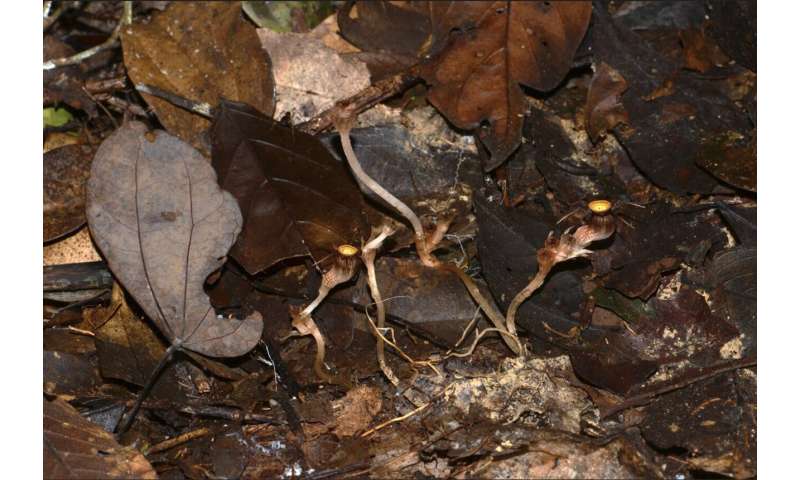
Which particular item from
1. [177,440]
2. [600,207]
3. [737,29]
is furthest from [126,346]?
[737,29]

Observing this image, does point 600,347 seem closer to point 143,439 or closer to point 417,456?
point 417,456

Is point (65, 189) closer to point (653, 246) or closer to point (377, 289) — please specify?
point (377, 289)

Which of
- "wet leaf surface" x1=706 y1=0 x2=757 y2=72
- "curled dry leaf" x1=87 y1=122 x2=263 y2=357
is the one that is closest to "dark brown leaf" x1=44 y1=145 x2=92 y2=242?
"curled dry leaf" x1=87 y1=122 x2=263 y2=357

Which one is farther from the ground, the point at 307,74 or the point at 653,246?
the point at 307,74

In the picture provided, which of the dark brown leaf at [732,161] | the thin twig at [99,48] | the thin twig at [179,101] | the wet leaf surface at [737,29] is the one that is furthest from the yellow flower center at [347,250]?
the wet leaf surface at [737,29]

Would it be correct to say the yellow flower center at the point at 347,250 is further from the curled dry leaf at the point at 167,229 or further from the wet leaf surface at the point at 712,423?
the wet leaf surface at the point at 712,423

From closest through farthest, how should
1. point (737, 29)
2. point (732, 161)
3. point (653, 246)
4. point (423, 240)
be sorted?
point (423, 240) < point (653, 246) < point (732, 161) < point (737, 29)
